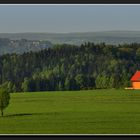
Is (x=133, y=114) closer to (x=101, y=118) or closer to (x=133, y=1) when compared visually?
(x=101, y=118)

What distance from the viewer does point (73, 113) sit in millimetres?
19797

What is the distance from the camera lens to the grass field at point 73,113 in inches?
775

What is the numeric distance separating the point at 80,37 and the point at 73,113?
1302mm

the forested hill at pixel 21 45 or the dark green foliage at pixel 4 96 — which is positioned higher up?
the forested hill at pixel 21 45

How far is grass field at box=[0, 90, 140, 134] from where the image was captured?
64.6 ft

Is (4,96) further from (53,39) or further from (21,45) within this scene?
(53,39)

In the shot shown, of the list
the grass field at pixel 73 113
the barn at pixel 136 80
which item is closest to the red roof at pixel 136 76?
the barn at pixel 136 80

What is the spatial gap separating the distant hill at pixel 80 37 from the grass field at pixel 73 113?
2.96 ft

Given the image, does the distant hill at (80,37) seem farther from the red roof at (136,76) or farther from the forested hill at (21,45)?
the red roof at (136,76)

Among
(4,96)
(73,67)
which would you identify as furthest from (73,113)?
(4,96)

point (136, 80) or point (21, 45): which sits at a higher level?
point (21, 45)

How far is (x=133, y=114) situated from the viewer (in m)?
19.8

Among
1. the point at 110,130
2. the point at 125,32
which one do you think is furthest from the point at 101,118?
the point at 125,32

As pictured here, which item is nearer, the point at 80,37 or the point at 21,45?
the point at 80,37
